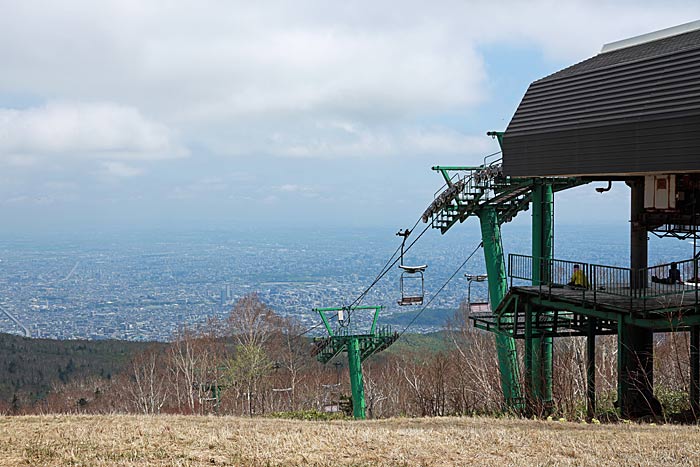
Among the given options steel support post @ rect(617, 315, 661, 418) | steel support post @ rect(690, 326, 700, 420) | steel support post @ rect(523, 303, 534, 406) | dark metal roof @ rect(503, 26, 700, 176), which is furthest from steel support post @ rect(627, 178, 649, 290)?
steel support post @ rect(523, 303, 534, 406)

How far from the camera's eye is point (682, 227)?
73.6ft

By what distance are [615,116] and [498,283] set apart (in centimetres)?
979

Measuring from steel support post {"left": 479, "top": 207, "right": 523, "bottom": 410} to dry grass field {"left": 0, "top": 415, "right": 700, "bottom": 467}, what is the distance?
35.4ft

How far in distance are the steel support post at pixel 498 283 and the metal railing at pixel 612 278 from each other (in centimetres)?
245

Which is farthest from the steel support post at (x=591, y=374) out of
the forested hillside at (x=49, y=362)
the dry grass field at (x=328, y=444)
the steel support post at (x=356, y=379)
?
the forested hillside at (x=49, y=362)

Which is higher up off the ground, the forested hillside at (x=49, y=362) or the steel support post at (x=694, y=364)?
the steel support post at (x=694, y=364)

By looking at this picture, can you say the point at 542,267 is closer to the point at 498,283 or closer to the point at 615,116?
the point at 498,283

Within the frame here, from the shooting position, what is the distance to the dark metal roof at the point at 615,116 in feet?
64.0

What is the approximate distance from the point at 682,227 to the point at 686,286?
2288 mm

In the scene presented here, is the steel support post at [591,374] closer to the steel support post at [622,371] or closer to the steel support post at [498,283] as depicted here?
the steel support post at [622,371]

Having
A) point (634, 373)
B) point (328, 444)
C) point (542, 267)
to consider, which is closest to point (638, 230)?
point (542, 267)

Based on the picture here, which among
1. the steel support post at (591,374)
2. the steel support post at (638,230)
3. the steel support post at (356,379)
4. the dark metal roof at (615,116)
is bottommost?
the steel support post at (356,379)

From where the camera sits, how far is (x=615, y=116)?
20891 millimetres

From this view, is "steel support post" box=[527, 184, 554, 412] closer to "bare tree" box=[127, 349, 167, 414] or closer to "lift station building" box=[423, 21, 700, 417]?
"lift station building" box=[423, 21, 700, 417]
